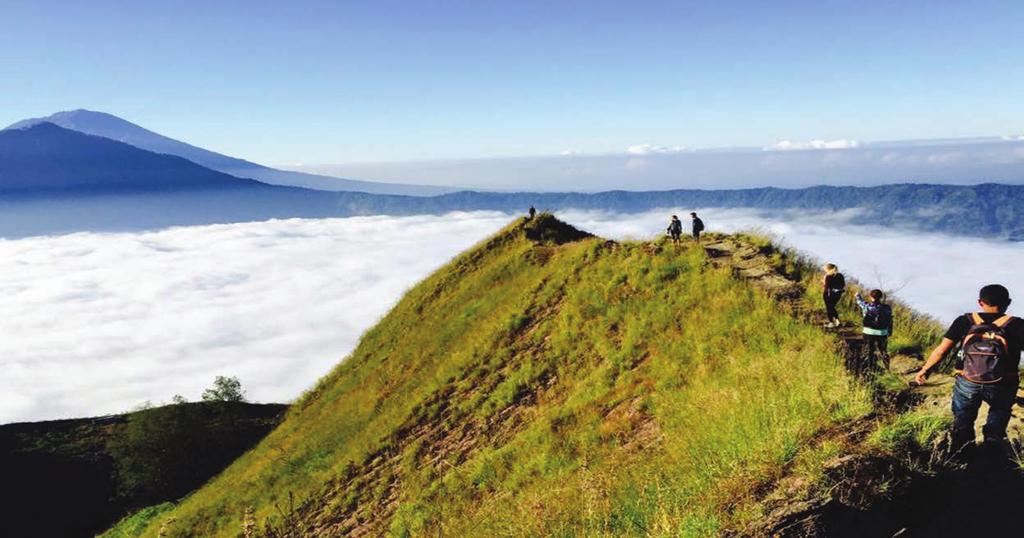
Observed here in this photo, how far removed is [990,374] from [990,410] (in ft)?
1.64

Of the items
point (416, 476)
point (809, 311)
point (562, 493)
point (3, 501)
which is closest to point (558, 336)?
point (416, 476)

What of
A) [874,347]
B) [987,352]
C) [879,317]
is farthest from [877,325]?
[987,352]

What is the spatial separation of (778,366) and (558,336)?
824 centimetres

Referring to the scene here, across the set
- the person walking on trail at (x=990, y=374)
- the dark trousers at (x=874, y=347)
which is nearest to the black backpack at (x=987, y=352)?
the person walking on trail at (x=990, y=374)

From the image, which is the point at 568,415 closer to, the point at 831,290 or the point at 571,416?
the point at 571,416

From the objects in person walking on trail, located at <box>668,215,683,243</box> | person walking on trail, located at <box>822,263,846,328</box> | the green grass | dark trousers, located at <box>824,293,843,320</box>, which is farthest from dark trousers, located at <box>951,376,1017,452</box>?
the green grass

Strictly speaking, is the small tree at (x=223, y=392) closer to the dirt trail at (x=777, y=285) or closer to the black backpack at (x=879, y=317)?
the dirt trail at (x=777, y=285)

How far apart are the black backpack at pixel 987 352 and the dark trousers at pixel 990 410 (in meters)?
0.12

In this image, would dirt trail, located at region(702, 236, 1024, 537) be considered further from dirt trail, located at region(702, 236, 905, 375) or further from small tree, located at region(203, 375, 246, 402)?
small tree, located at region(203, 375, 246, 402)

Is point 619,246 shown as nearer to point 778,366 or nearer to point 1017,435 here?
point 778,366

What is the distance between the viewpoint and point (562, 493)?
307 inches

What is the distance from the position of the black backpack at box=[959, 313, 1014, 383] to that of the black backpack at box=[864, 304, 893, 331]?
3.18m

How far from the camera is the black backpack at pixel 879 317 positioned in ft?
32.4

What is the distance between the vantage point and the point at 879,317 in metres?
9.90
